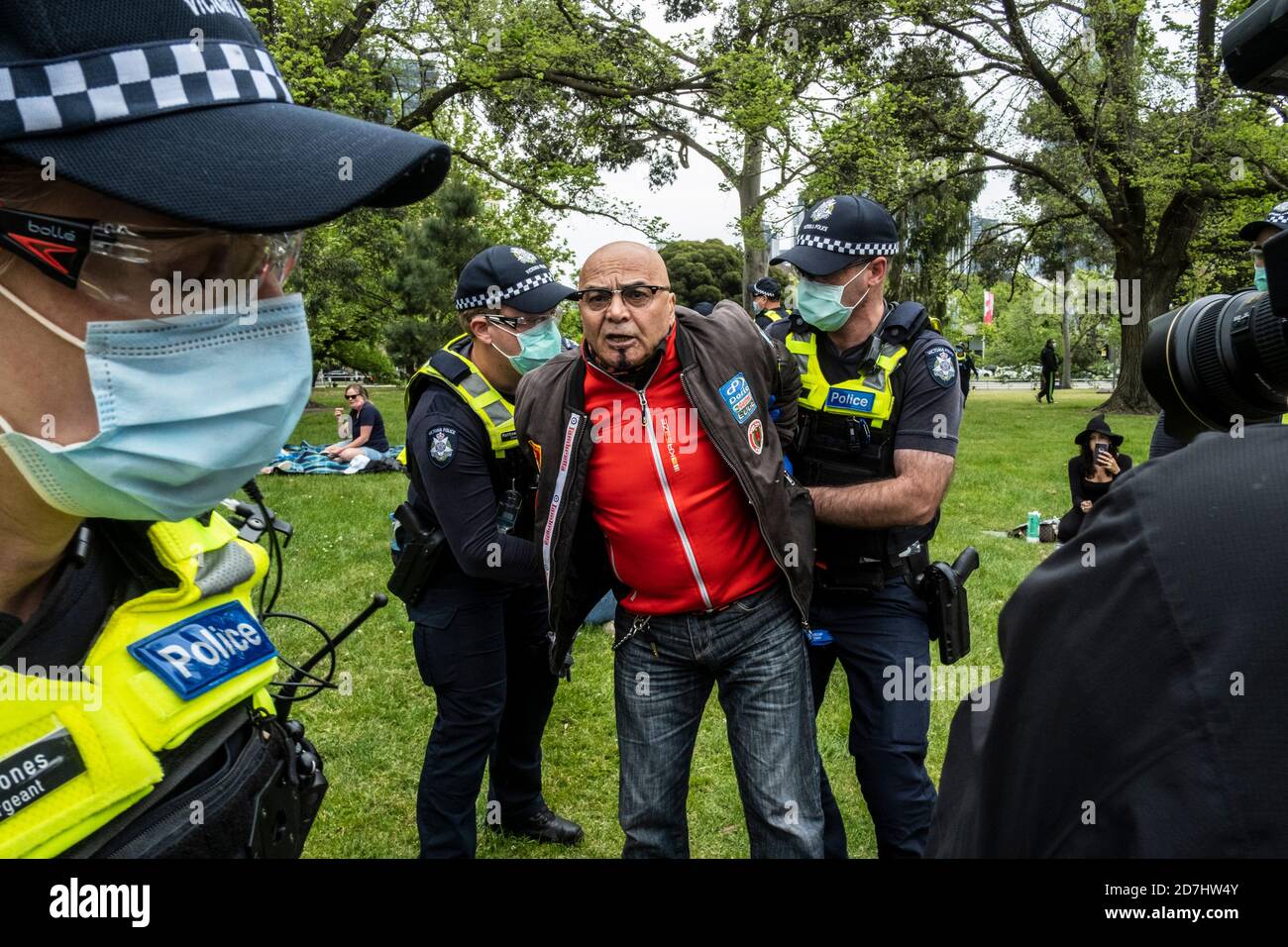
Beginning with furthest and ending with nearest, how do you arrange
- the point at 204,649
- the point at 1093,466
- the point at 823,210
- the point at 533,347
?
the point at 1093,466 → the point at 533,347 → the point at 823,210 → the point at 204,649

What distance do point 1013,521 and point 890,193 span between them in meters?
9.31

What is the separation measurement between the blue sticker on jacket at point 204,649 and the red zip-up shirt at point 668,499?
1.39 meters

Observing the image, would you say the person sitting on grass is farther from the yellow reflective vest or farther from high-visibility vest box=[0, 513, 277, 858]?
high-visibility vest box=[0, 513, 277, 858]

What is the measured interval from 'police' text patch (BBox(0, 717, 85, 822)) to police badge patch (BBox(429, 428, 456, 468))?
1.97 meters

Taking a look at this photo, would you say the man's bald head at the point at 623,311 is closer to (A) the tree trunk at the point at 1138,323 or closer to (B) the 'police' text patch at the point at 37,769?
(B) the 'police' text patch at the point at 37,769

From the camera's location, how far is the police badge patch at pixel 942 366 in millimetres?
3105

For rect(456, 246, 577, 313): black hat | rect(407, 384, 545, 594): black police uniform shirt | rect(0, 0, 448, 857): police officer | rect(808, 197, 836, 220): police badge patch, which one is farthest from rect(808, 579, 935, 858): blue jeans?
rect(0, 0, 448, 857): police officer

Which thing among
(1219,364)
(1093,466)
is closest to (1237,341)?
(1219,364)

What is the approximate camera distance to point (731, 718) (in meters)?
2.93

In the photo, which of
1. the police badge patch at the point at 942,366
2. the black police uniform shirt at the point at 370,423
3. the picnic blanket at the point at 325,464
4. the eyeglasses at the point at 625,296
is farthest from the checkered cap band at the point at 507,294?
the black police uniform shirt at the point at 370,423

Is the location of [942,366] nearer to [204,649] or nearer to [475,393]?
[475,393]

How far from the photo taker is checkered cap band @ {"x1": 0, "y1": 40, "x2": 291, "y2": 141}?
96cm

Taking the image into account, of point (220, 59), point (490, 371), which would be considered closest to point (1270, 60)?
point (220, 59)

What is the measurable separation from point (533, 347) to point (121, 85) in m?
2.60
